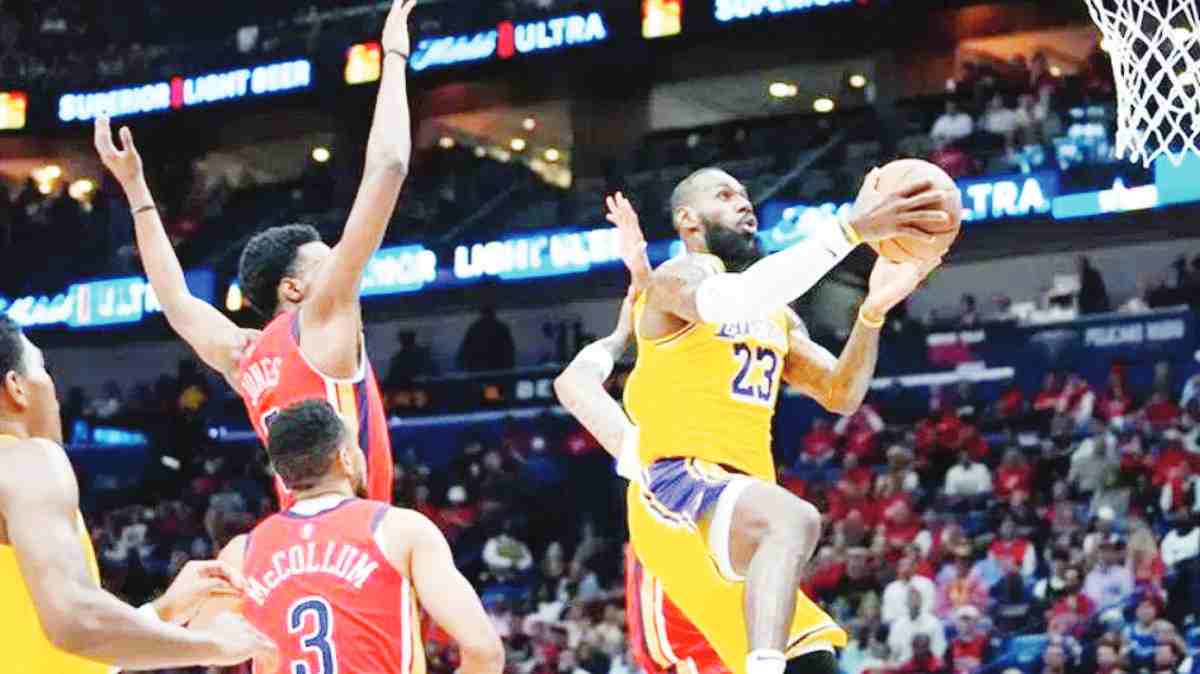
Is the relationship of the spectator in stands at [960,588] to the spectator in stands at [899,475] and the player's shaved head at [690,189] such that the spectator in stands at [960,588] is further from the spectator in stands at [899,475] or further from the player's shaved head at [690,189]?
the player's shaved head at [690,189]

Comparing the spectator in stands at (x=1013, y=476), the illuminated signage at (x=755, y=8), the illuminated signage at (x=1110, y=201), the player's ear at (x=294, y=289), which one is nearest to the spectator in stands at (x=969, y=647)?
the spectator in stands at (x=1013, y=476)

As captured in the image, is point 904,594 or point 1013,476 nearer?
point 904,594

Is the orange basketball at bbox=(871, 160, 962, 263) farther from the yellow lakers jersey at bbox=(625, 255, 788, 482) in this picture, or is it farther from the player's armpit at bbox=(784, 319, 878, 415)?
the player's armpit at bbox=(784, 319, 878, 415)

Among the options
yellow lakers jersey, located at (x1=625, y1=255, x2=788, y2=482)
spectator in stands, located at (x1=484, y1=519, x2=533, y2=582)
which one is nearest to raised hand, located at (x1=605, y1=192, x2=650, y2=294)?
yellow lakers jersey, located at (x1=625, y1=255, x2=788, y2=482)

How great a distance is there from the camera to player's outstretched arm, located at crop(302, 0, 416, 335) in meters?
5.15

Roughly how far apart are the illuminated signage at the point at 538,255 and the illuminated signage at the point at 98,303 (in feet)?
9.45

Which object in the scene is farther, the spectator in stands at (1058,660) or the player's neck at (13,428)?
the spectator in stands at (1058,660)

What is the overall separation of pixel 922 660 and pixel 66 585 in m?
10.1


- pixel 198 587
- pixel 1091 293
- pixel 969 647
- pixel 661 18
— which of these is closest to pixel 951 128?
pixel 1091 293

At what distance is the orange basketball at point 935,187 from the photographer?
5.08m

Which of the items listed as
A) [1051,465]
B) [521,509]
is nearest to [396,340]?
[521,509]

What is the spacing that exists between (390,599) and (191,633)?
699 millimetres

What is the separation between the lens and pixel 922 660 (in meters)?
13.3

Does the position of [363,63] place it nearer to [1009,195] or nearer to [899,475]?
[1009,195]
